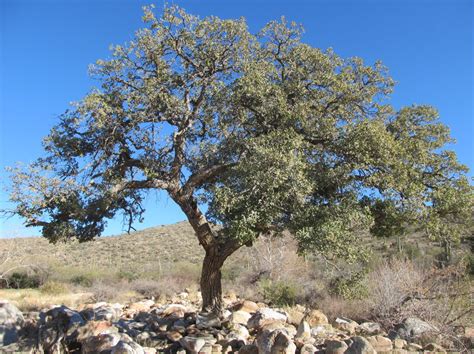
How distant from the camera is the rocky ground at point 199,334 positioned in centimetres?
1137

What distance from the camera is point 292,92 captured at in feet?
41.3

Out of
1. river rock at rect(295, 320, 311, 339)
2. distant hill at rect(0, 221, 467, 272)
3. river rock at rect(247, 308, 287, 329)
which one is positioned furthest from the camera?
distant hill at rect(0, 221, 467, 272)

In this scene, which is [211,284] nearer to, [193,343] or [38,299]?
[193,343]

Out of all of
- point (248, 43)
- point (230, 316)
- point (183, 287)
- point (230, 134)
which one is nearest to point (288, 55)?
point (248, 43)

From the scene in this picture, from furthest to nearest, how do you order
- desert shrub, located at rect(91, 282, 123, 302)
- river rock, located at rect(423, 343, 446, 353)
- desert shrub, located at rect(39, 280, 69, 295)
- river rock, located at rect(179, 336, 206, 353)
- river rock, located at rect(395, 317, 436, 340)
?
desert shrub, located at rect(39, 280, 69, 295) → desert shrub, located at rect(91, 282, 123, 302) → river rock, located at rect(395, 317, 436, 340) → river rock, located at rect(179, 336, 206, 353) → river rock, located at rect(423, 343, 446, 353)

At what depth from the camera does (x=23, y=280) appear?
3291 cm

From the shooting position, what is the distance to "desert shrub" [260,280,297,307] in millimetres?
21750

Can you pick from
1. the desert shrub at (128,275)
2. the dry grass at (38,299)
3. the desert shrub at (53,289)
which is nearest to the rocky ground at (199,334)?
the dry grass at (38,299)

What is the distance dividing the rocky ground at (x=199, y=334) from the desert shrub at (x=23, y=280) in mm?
18912

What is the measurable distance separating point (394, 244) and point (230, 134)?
2772cm

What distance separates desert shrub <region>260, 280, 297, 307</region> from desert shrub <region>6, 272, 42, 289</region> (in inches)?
724

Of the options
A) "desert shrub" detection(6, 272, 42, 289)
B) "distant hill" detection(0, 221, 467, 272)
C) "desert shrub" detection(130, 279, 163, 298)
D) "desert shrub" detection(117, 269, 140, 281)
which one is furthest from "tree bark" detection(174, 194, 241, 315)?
"desert shrub" detection(6, 272, 42, 289)

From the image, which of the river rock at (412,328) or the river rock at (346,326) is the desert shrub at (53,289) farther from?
the river rock at (412,328)

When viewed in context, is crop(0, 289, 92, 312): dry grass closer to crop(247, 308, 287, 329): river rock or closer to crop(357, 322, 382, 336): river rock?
crop(247, 308, 287, 329): river rock
